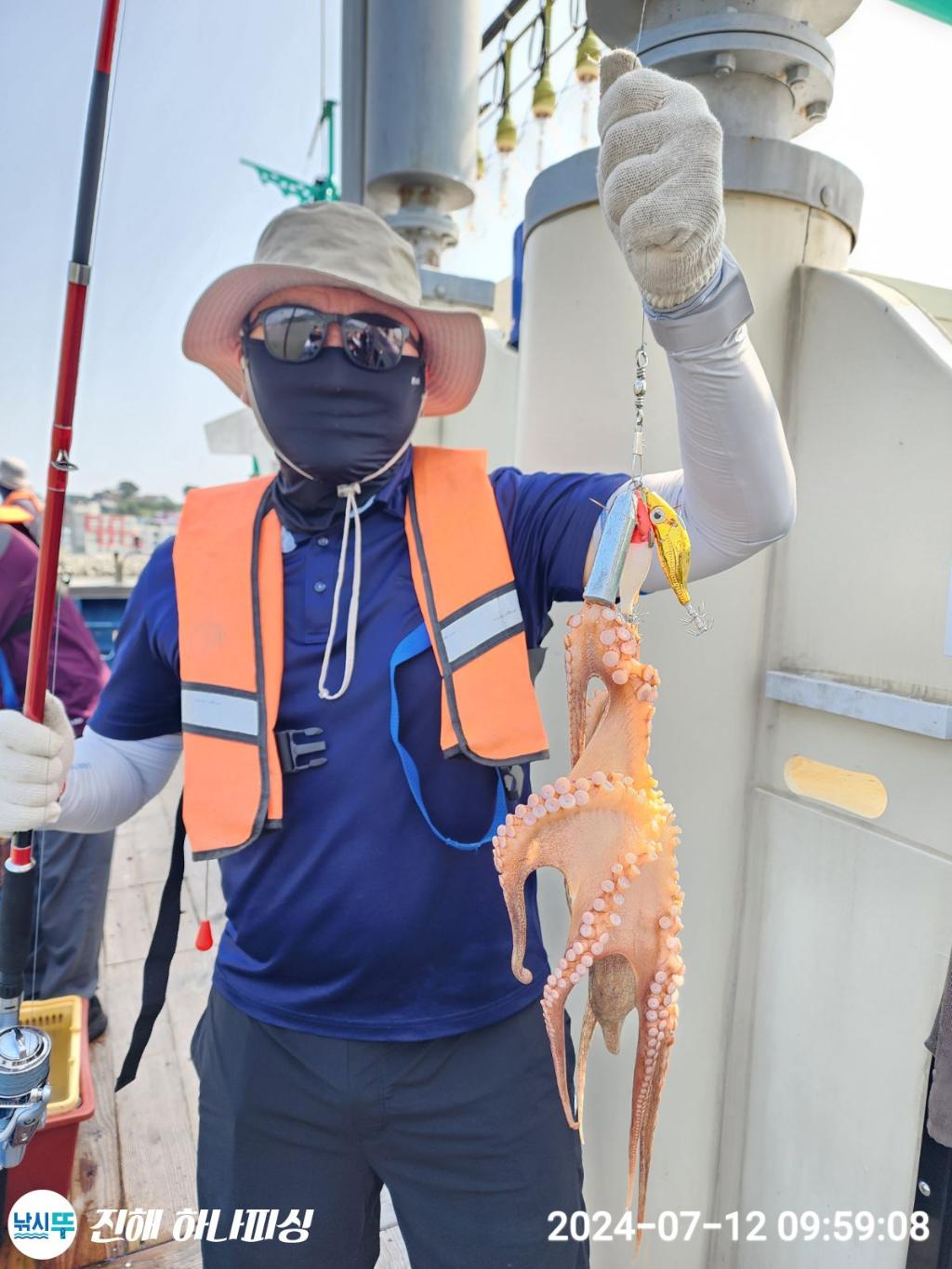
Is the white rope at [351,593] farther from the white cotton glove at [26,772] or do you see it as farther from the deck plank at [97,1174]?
the deck plank at [97,1174]

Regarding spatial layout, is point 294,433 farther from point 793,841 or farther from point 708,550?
point 793,841

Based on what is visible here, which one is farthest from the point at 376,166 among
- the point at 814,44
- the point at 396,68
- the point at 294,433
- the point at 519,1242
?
the point at 519,1242

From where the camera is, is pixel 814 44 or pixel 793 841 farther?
pixel 793 841

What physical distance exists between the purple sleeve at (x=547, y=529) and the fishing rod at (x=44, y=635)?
0.79 meters

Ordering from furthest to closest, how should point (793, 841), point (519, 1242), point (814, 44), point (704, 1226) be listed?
1. point (704, 1226)
2. point (793, 841)
3. point (814, 44)
4. point (519, 1242)

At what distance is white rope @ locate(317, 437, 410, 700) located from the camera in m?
1.40

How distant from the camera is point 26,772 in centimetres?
139

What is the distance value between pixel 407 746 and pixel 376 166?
160 inches

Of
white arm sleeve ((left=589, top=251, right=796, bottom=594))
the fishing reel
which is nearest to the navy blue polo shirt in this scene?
white arm sleeve ((left=589, top=251, right=796, bottom=594))

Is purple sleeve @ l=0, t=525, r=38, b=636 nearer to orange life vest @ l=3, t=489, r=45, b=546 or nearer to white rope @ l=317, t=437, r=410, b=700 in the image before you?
orange life vest @ l=3, t=489, r=45, b=546

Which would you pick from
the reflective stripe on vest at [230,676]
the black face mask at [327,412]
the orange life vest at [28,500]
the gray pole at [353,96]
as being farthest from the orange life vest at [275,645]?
the gray pole at [353,96]

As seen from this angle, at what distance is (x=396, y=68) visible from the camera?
4.13 metres

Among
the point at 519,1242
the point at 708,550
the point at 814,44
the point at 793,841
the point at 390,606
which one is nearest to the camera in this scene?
the point at 708,550

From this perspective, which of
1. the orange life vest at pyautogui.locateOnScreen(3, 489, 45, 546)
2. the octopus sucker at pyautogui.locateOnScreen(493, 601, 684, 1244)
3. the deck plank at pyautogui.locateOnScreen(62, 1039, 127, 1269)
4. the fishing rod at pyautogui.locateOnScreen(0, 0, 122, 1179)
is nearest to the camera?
the octopus sucker at pyautogui.locateOnScreen(493, 601, 684, 1244)
